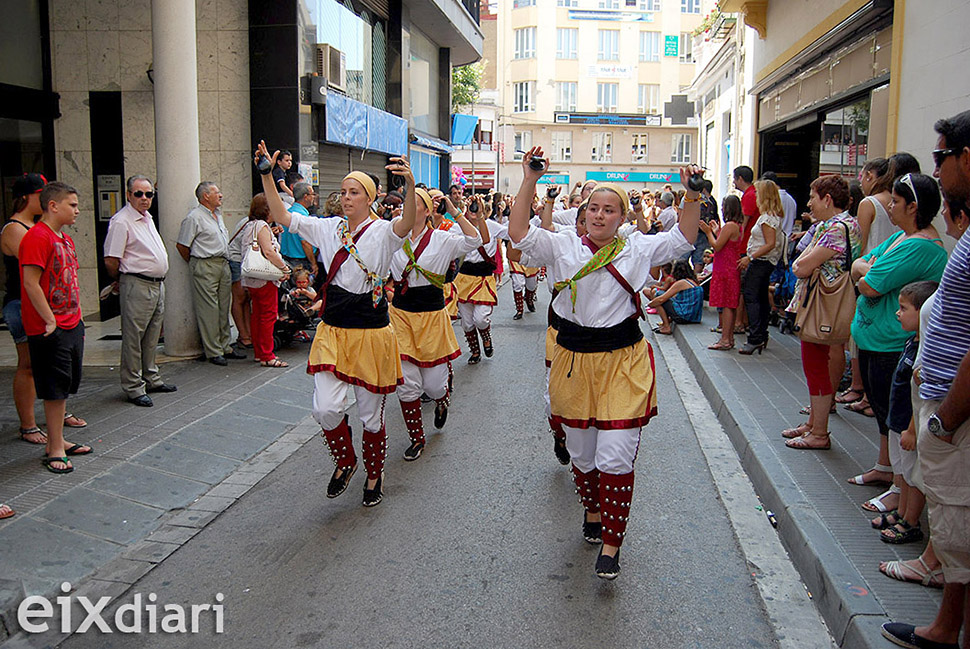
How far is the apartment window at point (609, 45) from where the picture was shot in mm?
60628

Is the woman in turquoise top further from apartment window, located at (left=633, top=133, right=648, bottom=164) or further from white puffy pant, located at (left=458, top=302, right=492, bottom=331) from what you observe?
apartment window, located at (left=633, top=133, right=648, bottom=164)

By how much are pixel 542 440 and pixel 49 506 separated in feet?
11.9

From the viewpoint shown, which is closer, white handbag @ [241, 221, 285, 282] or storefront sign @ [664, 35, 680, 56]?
white handbag @ [241, 221, 285, 282]

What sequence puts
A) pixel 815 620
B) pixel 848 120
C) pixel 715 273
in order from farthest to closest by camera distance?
pixel 848 120
pixel 715 273
pixel 815 620

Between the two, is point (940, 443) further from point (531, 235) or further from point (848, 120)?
point (848, 120)

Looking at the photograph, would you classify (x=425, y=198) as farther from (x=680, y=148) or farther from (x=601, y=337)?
(x=680, y=148)

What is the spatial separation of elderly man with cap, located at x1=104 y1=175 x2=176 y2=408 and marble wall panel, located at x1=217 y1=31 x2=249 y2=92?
581cm

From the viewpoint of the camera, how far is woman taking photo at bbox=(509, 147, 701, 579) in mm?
4402

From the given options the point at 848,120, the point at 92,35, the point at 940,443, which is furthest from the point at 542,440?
the point at 92,35

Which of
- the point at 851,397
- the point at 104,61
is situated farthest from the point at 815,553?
the point at 104,61

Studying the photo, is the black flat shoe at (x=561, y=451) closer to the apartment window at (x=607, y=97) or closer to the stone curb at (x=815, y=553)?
the stone curb at (x=815, y=553)

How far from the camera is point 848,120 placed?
39.4 ft

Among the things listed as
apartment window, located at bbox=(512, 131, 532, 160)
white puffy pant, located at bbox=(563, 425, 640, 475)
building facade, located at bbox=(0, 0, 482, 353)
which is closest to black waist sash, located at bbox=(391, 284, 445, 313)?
white puffy pant, located at bbox=(563, 425, 640, 475)

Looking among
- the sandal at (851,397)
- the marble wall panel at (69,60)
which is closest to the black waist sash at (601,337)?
the sandal at (851,397)
